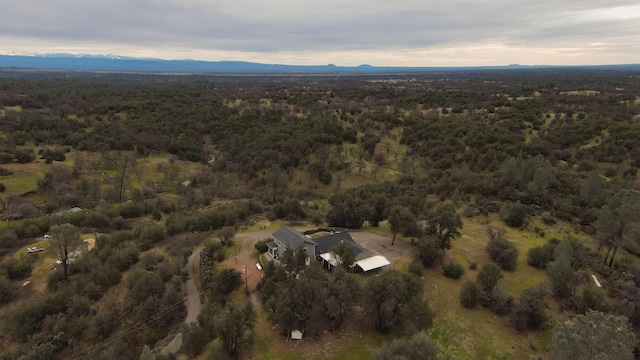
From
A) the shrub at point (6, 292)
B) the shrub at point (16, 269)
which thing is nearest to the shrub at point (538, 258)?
the shrub at point (6, 292)

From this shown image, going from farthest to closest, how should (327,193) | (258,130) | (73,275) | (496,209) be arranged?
(258,130)
(327,193)
(496,209)
(73,275)

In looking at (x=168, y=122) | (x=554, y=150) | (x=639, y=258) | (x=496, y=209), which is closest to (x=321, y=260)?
(x=496, y=209)

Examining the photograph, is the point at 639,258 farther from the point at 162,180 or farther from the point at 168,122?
the point at 168,122

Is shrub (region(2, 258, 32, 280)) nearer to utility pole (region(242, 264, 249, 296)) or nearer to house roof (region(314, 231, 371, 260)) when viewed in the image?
utility pole (region(242, 264, 249, 296))

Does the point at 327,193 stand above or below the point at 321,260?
below

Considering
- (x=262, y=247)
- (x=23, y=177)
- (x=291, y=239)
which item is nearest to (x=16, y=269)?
(x=262, y=247)

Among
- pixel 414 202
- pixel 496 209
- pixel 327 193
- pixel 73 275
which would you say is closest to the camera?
pixel 73 275

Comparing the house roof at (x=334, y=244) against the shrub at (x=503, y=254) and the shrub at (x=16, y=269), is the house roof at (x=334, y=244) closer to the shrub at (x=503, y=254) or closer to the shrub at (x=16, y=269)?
the shrub at (x=503, y=254)
